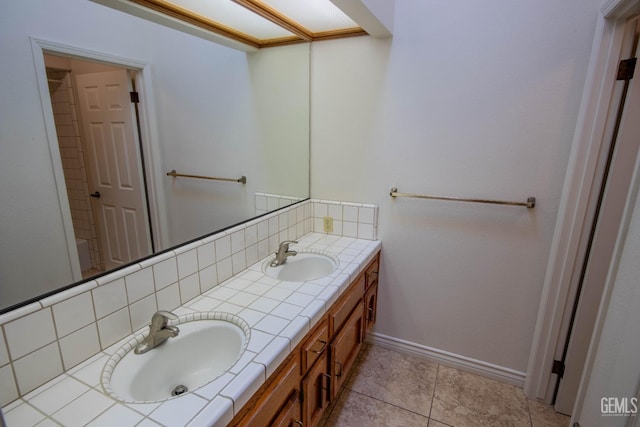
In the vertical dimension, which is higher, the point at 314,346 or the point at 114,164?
the point at 114,164

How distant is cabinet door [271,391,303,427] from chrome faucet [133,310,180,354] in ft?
1.53

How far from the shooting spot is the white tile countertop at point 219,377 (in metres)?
0.77

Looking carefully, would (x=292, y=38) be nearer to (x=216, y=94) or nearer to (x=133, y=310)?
(x=216, y=94)

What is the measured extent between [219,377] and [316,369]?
21.6 inches

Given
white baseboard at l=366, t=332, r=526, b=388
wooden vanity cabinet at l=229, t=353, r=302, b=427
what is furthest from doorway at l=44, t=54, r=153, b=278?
white baseboard at l=366, t=332, r=526, b=388

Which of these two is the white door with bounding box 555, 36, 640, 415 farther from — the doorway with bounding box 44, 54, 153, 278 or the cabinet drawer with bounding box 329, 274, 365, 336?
the doorway with bounding box 44, 54, 153, 278

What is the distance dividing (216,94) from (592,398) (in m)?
1.93

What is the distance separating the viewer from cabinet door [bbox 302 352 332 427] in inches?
49.4

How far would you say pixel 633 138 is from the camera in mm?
1354

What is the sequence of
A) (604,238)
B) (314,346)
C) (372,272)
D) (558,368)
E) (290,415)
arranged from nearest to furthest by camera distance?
(290,415) → (314,346) → (604,238) → (558,368) → (372,272)

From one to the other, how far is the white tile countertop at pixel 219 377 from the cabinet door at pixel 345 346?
0.27 metres

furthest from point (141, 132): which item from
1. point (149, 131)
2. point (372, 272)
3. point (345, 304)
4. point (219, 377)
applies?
point (372, 272)

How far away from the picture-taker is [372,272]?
201 centimetres

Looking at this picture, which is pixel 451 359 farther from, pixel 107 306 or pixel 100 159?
pixel 100 159
